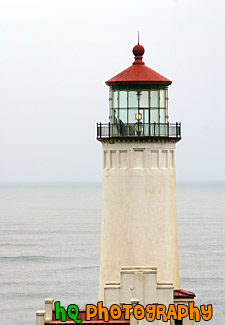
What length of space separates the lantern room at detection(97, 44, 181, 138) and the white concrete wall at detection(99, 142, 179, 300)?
1.50 feet

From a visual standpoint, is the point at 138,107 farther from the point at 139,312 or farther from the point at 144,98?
the point at 139,312

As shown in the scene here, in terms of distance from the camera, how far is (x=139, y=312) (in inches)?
992

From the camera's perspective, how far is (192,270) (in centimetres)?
7419

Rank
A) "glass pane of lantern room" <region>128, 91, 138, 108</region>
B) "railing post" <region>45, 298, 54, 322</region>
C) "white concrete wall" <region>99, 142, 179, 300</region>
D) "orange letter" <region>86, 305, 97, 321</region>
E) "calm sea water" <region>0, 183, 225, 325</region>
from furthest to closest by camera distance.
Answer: "calm sea water" <region>0, 183, 225, 325</region>
"glass pane of lantern room" <region>128, 91, 138, 108</region>
"white concrete wall" <region>99, 142, 179, 300</region>
"orange letter" <region>86, 305, 97, 321</region>
"railing post" <region>45, 298, 54, 322</region>

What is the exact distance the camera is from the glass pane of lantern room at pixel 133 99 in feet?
90.6

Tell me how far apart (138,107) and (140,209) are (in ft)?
10.2

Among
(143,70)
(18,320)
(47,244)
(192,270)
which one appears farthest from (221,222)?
(143,70)

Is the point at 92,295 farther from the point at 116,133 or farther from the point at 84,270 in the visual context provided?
the point at 116,133

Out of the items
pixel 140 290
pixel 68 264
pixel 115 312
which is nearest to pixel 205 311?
pixel 140 290

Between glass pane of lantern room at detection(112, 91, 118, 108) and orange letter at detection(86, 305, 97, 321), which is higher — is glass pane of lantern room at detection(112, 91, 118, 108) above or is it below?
above

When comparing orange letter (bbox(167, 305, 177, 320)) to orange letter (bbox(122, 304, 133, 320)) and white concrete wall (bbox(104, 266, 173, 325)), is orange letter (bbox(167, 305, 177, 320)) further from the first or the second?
orange letter (bbox(122, 304, 133, 320))

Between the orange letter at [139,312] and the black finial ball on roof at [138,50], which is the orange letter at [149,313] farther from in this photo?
the black finial ball on roof at [138,50]

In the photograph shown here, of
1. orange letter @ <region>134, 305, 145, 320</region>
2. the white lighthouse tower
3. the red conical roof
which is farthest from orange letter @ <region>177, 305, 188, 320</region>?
the red conical roof

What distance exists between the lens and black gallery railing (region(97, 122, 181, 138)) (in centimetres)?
2747
